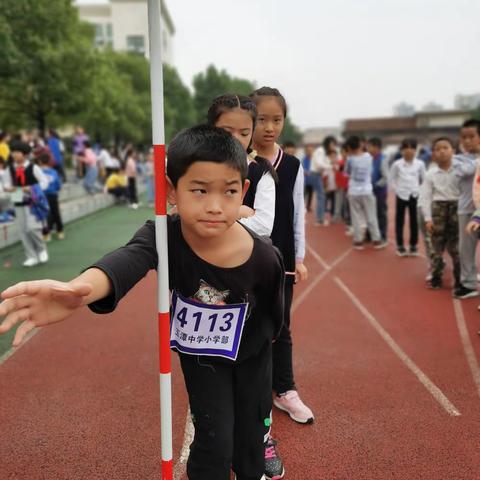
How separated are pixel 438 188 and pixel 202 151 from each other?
4.78m

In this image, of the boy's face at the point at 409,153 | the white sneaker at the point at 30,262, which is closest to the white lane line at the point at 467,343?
the boy's face at the point at 409,153

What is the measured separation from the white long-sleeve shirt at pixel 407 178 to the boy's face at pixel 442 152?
2.07 m

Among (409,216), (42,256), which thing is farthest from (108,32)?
(409,216)

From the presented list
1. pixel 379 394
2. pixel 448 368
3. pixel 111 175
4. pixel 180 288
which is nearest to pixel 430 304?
pixel 448 368

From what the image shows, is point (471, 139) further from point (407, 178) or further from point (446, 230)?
point (407, 178)

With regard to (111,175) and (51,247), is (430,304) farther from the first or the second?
(111,175)

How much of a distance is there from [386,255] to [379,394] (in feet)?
17.1

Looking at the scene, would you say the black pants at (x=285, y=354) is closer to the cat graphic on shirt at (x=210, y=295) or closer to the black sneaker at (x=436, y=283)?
the cat graphic on shirt at (x=210, y=295)

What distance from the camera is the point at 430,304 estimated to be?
5.51 m

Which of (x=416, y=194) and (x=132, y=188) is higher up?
(x=416, y=194)

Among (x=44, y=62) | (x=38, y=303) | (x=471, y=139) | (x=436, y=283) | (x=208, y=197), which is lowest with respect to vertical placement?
(x=436, y=283)

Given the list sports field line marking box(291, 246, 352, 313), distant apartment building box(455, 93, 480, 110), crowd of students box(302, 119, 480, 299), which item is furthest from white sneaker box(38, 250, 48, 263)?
distant apartment building box(455, 93, 480, 110)

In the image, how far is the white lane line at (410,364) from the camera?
326 cm

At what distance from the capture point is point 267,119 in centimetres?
256
